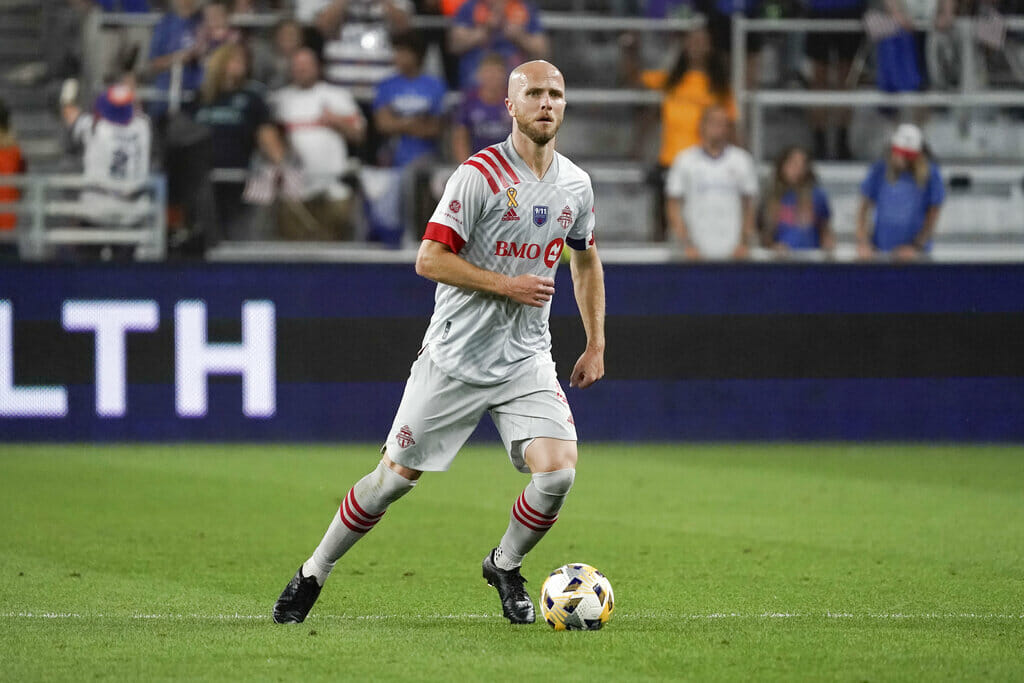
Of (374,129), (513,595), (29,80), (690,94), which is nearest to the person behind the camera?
(513,595)

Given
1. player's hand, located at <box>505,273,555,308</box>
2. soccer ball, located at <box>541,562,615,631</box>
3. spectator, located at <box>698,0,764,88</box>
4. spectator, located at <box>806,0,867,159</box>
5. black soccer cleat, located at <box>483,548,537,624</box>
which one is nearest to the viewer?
player's hand, located at <box>505,273,555,308</box>

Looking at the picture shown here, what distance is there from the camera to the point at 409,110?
14.7 metres

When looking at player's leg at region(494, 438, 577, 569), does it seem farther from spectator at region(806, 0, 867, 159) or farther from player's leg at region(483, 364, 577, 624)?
spectator at region(806, 0, 867, 159)

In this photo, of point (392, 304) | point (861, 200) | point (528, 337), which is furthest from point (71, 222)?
point (528, 337)

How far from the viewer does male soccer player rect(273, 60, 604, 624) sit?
6344mm

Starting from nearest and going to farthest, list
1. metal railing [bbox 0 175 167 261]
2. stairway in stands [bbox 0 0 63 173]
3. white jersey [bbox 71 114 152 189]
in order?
metal railing [bbox 0 175 167 261] → white jersey [bbox 71 114 152 189] → stairway in stands [bbox 0 0 63 173]

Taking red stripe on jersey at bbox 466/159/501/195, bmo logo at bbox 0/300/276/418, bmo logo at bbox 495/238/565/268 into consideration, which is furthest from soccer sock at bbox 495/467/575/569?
bmo logo at bbox 0/300/276/418

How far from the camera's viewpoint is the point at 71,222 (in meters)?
14.0

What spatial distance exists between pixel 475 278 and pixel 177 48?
31.8ft

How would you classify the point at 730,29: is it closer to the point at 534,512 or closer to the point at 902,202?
the point at 902,202

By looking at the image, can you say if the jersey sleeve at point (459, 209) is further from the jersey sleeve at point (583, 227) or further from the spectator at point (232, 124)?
the spectator at point (232, 124)

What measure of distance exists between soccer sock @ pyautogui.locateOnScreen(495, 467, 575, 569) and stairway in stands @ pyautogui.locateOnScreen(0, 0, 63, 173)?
11.0m

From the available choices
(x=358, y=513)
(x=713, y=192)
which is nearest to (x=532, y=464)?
(x=358, y=513)

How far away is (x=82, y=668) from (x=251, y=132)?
9.22 m
